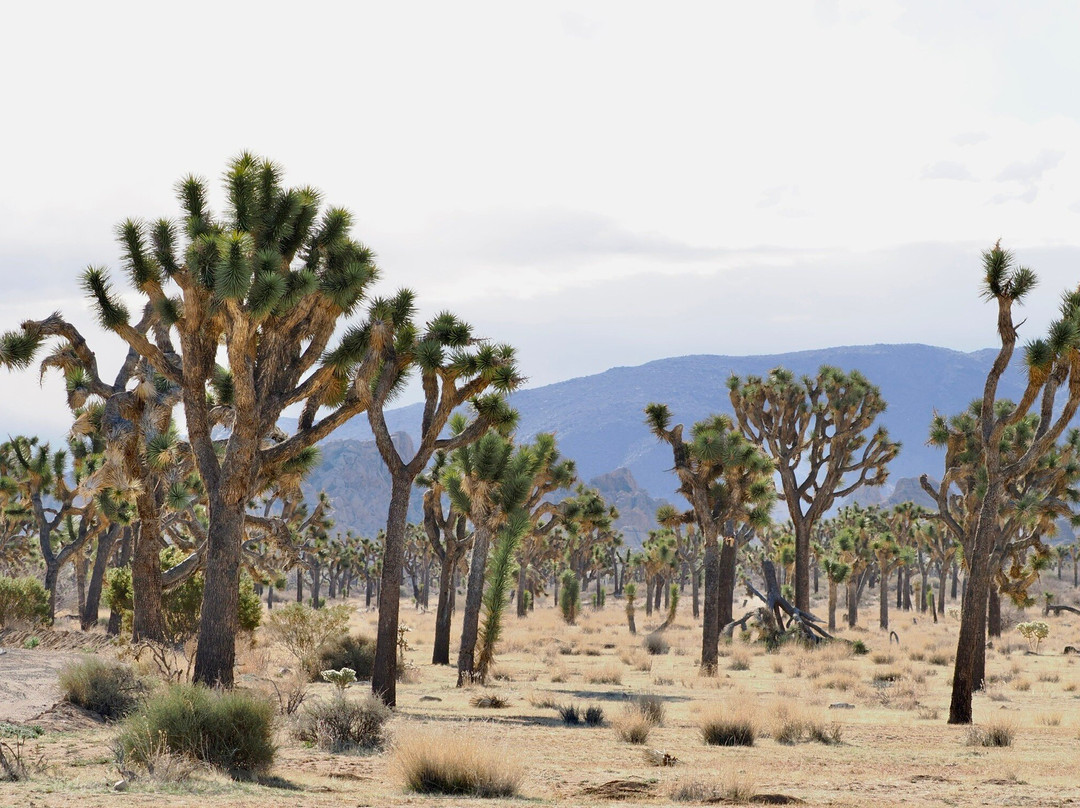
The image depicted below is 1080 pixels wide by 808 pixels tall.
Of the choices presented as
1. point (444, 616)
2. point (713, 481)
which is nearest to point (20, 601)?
point (444, 616)

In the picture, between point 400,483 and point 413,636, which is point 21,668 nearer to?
point 400,483

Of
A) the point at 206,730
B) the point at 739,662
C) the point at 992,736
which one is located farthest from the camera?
the point at 739,662

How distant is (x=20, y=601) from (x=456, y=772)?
20170mm

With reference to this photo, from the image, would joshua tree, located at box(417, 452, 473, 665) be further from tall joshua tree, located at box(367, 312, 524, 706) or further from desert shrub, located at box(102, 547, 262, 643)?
tall joshua tree, located at box(367, 312, 524, 706)

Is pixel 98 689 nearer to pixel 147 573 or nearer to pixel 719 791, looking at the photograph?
pixel 147 573

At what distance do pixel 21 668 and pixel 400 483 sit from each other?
6436 millimetres

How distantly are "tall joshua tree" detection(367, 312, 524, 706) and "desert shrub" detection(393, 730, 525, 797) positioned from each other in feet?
24.5

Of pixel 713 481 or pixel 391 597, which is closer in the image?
pixel 391 597

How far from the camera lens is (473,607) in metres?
23.0

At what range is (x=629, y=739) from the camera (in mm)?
14125

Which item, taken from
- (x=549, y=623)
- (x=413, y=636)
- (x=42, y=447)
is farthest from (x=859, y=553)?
(x=42, y=447)

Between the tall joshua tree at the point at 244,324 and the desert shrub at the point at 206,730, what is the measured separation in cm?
548

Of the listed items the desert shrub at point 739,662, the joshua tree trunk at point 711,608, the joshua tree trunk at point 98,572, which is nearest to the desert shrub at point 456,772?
the joshua tree trunk at point 711,608

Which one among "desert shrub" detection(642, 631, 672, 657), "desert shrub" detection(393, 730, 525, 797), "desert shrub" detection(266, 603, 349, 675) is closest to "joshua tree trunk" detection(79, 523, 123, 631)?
"desert shrub" detection(266, 603, 349, 675)
